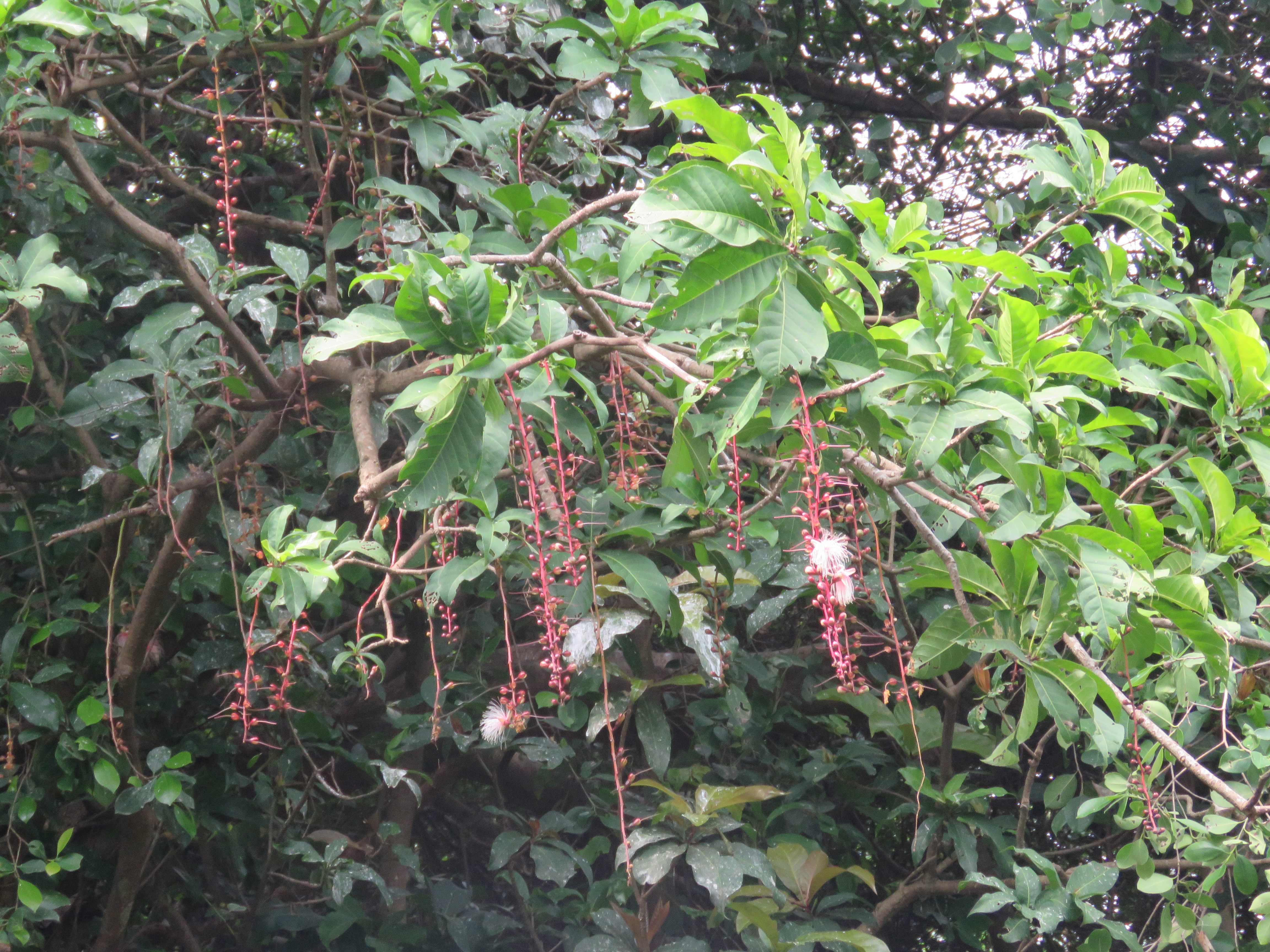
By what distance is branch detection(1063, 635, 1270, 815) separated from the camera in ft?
3.33

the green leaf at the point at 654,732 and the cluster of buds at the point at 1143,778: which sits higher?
the cluster of buds at the point at 1143,778

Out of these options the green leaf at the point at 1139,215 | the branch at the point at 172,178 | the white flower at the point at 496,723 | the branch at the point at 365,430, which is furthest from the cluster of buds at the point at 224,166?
the green leaf at the point at 1139,215

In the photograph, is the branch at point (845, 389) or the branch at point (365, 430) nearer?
the branch at point (845, 389)

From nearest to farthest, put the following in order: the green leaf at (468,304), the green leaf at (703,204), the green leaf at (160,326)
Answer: the green leaf at (703,204) < the green leaf at (468,304) < the green leaf at (160,326)

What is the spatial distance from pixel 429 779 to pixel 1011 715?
4.46 feet

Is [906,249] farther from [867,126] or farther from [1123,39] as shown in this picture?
[1123,39]

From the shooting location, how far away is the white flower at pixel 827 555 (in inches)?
38.9

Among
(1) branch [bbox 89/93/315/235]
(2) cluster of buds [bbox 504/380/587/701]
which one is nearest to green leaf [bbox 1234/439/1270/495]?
(2) cluster of buds [bbox 504/380/587/701]

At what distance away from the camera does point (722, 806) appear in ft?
5.76

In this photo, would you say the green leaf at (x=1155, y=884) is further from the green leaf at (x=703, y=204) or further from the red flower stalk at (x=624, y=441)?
the green leaf at (x=703, y=204)

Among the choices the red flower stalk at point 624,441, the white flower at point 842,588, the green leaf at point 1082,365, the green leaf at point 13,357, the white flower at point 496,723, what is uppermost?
the green leaf at point 1082,365

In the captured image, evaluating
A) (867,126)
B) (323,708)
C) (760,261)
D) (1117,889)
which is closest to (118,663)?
(323,708)

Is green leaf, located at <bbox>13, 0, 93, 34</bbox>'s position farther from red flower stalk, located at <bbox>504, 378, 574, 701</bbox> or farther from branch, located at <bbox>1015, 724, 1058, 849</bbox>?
branch, located at <bbox>1015, 724, 1058, 849</bbox>

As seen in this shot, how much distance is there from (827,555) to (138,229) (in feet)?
3.53
